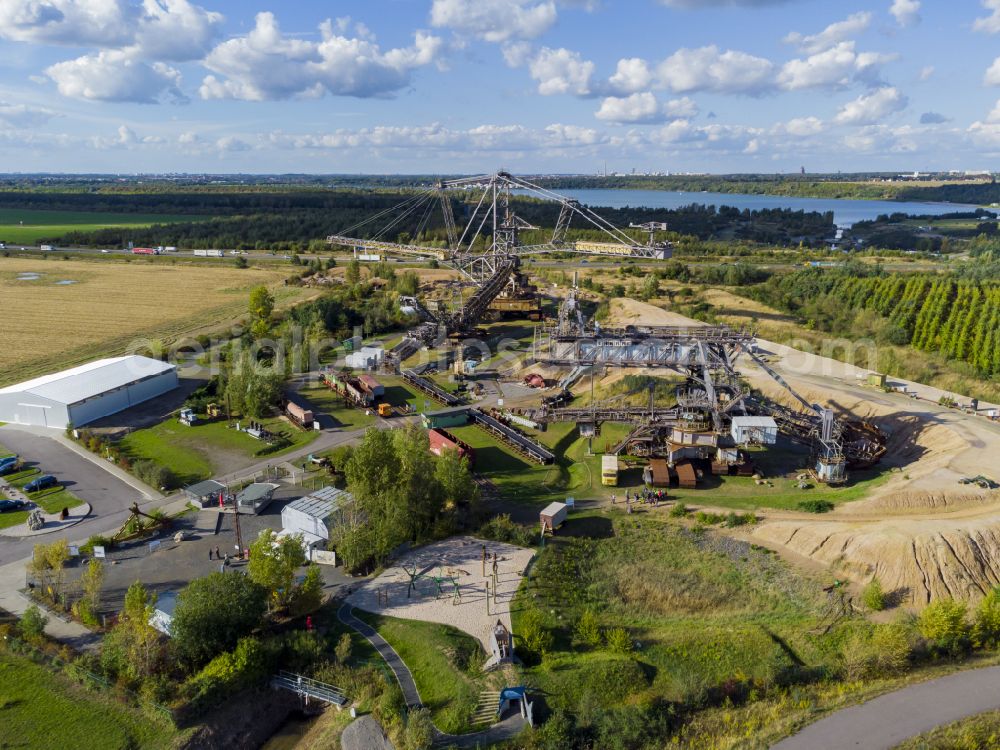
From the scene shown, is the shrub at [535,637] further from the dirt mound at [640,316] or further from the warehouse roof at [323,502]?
the dirt mound at [640,316]

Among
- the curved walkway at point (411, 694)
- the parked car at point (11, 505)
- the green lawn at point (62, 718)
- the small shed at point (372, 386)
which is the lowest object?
the green lawn at point (62, 718)

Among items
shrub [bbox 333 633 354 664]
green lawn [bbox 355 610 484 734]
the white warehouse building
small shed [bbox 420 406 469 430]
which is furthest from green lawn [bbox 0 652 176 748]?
small shed [bbox 420 406 469 430]

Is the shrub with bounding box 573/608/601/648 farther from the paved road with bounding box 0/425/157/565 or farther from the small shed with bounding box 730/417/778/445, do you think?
the paved road with bounding box 0/425/157/565

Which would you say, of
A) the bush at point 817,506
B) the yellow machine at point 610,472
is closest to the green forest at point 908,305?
the bush at point 817,506

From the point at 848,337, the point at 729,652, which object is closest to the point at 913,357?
the point at 848,337

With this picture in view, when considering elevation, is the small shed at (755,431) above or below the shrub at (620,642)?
above

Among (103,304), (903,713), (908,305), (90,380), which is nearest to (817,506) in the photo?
(903,713)

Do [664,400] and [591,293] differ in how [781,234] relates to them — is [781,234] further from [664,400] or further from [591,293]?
[664,400]
